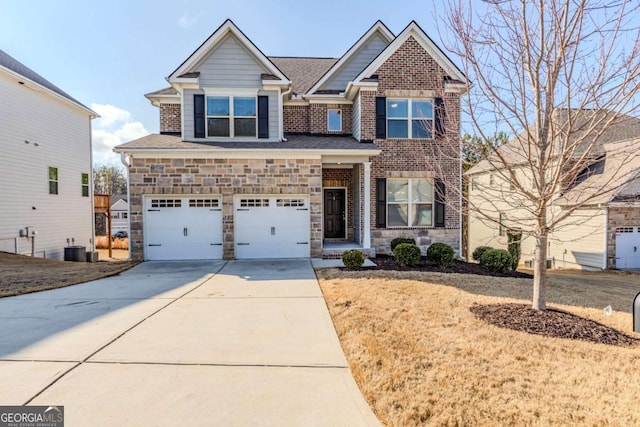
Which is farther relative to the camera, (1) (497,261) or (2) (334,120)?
(2) (334,120)

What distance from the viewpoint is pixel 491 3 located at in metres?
4.96

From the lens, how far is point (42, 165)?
46.1ft

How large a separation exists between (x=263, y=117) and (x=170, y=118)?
4269 millimetres

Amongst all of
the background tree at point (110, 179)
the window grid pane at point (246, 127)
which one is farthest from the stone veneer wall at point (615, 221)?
the background tree at point (110, 179)

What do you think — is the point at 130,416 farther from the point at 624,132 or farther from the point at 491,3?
the point at 624,132

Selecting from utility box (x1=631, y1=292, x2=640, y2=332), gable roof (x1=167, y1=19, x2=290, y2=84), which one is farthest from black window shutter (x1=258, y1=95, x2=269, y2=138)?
utility box (x1=631, y1=292, x2=640, y2=332)

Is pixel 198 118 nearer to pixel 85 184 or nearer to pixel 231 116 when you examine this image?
pixel 231 116

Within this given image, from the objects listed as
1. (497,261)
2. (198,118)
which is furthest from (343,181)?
(497,261)

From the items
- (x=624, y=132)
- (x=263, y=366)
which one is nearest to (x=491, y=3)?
(x=263, y=366)

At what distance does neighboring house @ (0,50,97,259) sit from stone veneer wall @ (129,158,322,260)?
575cm

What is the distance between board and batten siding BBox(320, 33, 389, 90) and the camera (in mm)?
13484

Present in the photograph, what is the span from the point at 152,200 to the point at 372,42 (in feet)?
34.9

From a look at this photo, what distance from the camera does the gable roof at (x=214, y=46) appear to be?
1163cm

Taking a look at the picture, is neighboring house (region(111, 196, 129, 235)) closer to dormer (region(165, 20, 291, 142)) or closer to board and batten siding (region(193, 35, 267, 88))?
dormer (region(165, 20, 291, 142))
